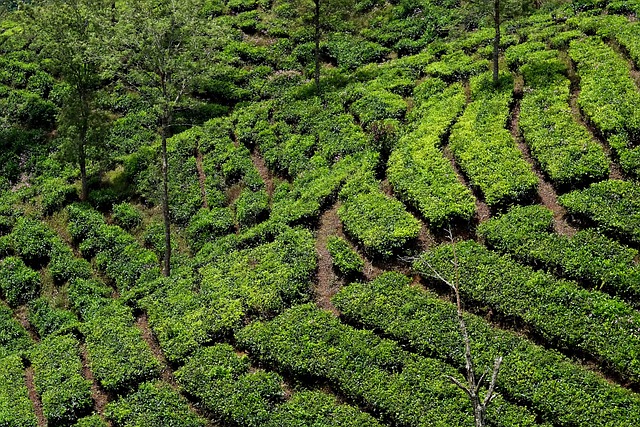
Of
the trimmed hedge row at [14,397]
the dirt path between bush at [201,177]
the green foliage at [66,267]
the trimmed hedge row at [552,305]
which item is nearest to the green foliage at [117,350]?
the trimmed hedge row at [14,397]

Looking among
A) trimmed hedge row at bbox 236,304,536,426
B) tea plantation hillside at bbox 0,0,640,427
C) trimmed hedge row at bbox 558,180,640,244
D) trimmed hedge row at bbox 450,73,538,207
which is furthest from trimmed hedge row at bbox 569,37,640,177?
trimmed hedge row at bbox 236,304,536,426

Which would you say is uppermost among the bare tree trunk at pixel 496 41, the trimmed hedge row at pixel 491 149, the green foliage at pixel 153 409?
the bare tree trunk at pixel 496 41

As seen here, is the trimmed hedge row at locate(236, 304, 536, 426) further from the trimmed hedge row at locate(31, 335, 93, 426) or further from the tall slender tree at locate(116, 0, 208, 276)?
the tall slender tree at locate(116, 0, 208, 276)

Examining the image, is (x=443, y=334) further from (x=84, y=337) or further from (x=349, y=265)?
(x=84, y=337)

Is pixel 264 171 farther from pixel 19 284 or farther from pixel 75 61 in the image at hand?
pixel 19 284

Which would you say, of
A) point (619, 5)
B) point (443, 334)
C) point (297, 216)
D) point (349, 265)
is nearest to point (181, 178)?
point (297, 216)

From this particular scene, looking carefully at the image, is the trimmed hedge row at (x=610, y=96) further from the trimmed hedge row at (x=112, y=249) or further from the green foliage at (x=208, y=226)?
the trimmed hedge row at (x=112, y=249)
